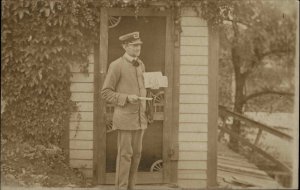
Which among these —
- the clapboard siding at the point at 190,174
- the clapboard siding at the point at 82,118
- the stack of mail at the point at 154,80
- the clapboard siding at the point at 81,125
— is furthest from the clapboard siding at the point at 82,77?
the clapboard siding at the point at 190,174

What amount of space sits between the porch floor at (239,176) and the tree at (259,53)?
235cm

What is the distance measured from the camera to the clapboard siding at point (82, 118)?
25.6ft

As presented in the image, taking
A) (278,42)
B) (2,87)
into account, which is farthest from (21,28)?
(278,42)

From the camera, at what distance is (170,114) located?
7.82 meters

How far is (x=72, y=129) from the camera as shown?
25.7 ft

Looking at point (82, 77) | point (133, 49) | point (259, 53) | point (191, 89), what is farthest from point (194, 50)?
point (259, 53)

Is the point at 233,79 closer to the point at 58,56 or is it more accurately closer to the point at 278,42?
the point at 278,42

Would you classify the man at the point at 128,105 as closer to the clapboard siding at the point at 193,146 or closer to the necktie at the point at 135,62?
the necktie at the point at 135,62

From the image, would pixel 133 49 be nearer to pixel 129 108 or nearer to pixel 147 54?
pixel 147 54

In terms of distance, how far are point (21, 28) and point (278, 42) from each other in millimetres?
6477

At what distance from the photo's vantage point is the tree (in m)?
11.4

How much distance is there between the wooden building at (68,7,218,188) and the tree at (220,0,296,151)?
11.7 ft

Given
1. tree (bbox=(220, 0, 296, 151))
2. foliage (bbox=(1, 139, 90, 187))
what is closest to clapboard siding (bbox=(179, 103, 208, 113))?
foliage (bbox=(1, 139, 90, 187))

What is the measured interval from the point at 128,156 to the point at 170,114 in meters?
1.12
